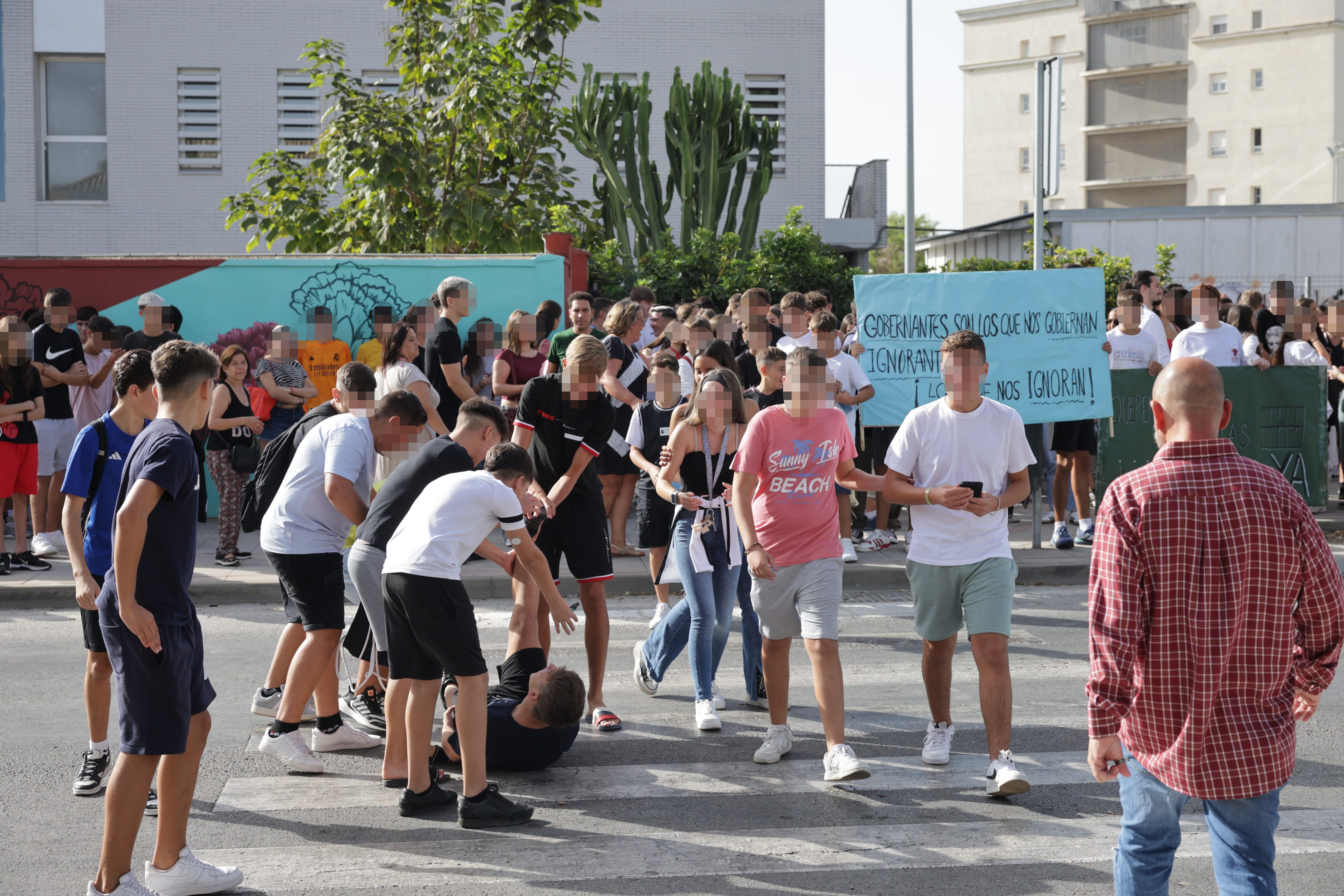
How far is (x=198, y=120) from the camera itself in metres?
25.2

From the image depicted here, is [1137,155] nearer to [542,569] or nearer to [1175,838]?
[542,569]

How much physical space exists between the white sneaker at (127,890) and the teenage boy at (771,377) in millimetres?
3561

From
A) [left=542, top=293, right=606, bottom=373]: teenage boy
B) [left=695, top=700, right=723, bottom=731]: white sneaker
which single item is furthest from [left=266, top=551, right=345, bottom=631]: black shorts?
[left=542, top=293, right=606, bottom=373]: teenage boy

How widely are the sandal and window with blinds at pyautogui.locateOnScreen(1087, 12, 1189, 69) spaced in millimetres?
70066

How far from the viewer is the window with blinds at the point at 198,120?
82.2ft

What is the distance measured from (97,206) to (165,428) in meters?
23.3

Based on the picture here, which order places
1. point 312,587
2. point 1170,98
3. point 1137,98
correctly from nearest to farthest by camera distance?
point 312,587 < point 1170,98 < point 1137,98

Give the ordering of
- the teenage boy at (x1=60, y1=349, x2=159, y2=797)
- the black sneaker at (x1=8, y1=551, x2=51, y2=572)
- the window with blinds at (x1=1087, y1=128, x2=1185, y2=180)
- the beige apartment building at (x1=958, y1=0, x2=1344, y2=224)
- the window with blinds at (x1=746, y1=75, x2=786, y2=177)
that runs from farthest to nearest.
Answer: the window with blinds at (x1=1087, y1=128, x2=1185, y2=180)
the beige apartment building at (x1=958, y1=0, x2=1344, y2=224)
the window with blinds at (x1=746, y1=75, x2=786, y2=177)
the black sneaker at (x1=8, y1=551, x2=51, y2=572)
the teenage boy at (x1=60, y1=349, x2=159, y2=797)

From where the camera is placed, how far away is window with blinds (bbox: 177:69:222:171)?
25047 millimetres

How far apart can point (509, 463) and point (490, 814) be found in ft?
4.68

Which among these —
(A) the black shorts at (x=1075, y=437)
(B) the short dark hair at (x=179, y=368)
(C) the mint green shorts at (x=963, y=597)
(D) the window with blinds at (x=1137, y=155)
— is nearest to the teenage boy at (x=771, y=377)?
(C) the mint green shorts at (x=963, y=597)

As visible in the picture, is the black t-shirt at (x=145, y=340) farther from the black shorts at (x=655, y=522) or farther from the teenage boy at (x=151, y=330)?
the black shorts at (x=655, y=522)

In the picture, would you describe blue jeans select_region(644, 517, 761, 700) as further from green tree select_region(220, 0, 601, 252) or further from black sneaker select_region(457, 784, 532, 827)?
green tree select_region(220, 0, 601, 252)

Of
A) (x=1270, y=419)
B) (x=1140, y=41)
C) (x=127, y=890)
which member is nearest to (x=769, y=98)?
(x=1270, y=419)
